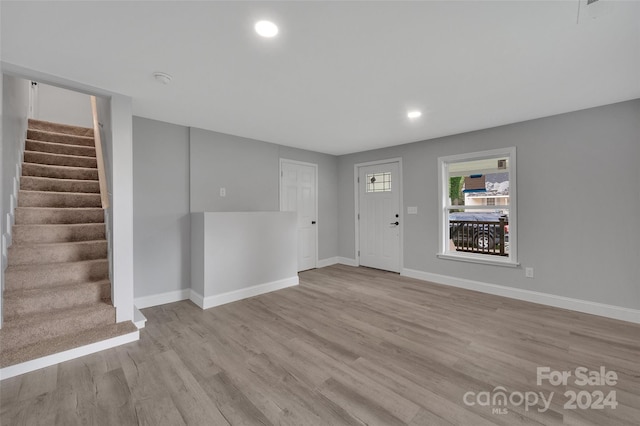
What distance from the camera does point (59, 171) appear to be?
12.1 feet

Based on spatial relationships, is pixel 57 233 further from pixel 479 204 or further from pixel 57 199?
pixel 479 204

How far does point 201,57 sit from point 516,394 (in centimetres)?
325

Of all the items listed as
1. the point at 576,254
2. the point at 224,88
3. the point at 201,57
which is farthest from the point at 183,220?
the point at 576,254

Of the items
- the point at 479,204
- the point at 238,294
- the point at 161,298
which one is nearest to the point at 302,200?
the point at 238,294

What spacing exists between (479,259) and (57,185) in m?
5.82

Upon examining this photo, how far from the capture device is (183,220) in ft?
12.2

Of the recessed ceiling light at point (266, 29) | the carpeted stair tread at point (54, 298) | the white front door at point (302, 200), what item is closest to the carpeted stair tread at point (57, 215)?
the carpeted stair tread at point (54, 298)

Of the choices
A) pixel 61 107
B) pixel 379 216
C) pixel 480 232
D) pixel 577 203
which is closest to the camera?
pixel 577 203

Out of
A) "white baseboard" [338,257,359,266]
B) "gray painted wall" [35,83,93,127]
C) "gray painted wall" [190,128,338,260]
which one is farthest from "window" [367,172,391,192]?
"gray painted wall" [35,83,93,127]

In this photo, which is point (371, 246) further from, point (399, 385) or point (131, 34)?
point (131, 34)

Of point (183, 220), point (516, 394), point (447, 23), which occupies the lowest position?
point (516, 394)

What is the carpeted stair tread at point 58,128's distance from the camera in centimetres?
423

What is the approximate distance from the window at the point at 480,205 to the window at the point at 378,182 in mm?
1049

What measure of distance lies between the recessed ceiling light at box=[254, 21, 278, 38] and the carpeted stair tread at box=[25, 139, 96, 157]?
401cm
